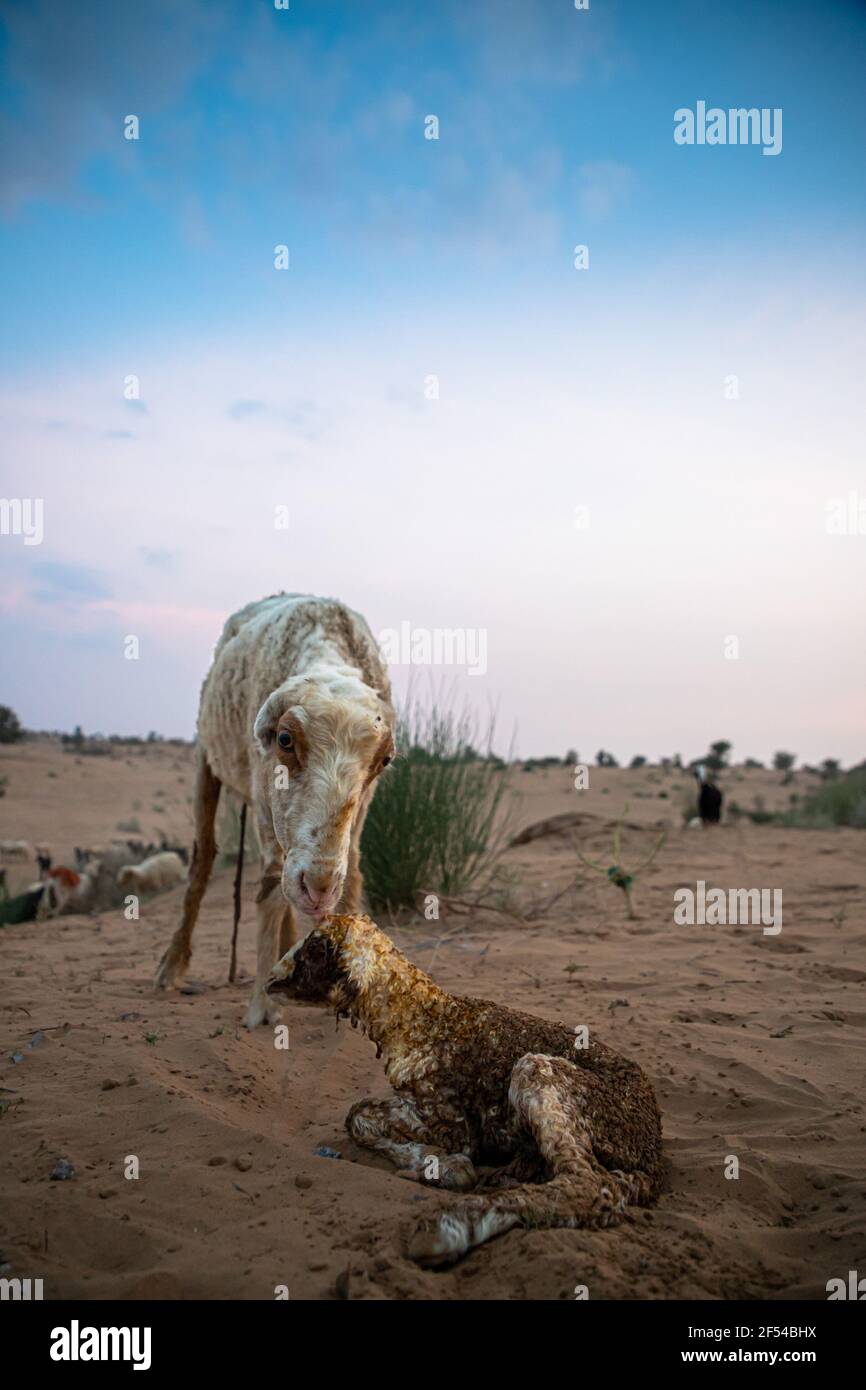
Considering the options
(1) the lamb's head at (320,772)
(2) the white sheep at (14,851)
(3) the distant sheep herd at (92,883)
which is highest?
(1) the lamb's head at (320,772)

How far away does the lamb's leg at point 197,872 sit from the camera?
6492 millimetres

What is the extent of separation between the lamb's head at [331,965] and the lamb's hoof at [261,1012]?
5.72 ft

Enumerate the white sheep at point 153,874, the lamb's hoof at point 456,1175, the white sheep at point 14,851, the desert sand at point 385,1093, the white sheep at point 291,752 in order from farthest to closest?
the white sheep at point 14,851, the white sheep at point 153,874, the white sheep at point 291,752, the lamb's hoof at point 456,1175, the desert sand at point 385,1093

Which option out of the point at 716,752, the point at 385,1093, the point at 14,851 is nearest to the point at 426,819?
the point at 385,1093

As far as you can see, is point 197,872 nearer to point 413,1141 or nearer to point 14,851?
point 413,1141

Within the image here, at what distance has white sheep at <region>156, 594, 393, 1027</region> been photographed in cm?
385

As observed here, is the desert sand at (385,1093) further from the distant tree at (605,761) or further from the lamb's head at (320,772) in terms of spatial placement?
the distant tree at (605,761)

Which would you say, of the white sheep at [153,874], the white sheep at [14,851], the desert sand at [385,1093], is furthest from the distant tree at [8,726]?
the desert sand at [385,1093]

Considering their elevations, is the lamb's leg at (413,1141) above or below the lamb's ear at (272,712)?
below

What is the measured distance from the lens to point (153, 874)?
41.5 ft

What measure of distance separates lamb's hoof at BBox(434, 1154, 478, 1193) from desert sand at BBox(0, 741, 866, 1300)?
18cm
